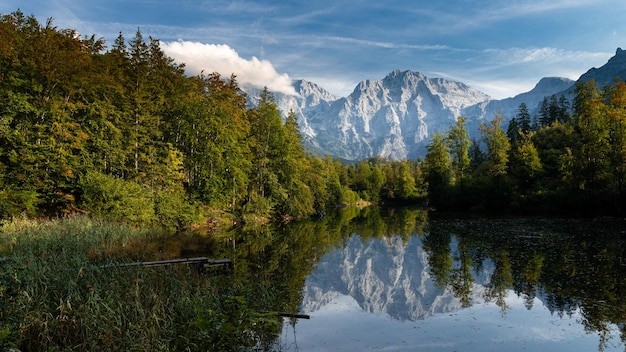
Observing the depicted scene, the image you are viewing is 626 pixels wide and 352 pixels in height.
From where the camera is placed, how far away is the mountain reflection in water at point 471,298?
33.7 feet

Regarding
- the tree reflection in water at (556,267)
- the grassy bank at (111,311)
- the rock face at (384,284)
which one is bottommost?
the rock face at (384,284)

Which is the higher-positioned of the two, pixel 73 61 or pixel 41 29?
pixel 41 29

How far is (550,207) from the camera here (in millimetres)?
46781

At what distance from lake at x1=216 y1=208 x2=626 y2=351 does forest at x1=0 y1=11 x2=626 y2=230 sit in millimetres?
11405

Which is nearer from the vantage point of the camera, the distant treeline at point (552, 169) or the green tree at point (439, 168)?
the distant treeline at point (552, 169)

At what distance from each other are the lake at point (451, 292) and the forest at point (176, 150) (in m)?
11.4

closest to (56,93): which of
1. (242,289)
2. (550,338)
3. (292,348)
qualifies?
(242,289)

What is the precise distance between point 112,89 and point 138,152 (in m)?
5.39

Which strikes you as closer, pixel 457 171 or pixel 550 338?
pixel 550 338

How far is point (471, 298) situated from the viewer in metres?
14.3

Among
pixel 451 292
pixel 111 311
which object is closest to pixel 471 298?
pixel 451 292

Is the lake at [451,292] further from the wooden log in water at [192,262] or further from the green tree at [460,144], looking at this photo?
the green tree at [460,144]

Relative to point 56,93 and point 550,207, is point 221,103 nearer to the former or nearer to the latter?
point 56,93

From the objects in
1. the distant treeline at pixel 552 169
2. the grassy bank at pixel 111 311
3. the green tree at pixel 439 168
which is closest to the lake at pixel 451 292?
the grassy bank at pixel 111 311
